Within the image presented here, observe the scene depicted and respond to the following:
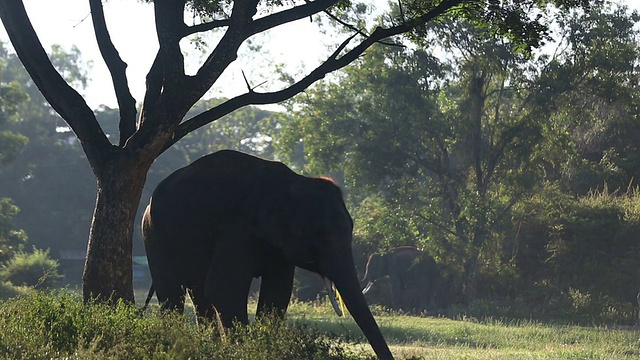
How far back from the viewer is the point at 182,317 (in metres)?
10.1

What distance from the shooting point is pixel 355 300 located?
10133 millimetres

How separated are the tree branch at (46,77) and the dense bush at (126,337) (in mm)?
2922

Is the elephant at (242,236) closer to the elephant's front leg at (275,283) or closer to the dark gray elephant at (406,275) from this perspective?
the elephant's front leg at (275,283)

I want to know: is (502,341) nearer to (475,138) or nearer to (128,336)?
(128,336)

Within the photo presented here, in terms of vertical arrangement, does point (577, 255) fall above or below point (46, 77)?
above

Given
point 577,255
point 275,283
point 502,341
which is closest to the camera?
point 275,283

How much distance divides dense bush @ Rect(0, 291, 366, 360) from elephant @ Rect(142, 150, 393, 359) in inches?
25.2

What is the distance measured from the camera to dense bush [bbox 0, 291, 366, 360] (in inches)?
350

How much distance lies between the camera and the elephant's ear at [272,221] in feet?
36.6

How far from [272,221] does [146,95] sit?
3.36 m

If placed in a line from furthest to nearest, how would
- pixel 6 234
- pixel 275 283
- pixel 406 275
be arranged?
pixel 6 234
pixel 406 275
pixel 275 283

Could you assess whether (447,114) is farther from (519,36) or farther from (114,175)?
(114,175)

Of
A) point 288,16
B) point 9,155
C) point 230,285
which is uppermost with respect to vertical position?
point 9,155

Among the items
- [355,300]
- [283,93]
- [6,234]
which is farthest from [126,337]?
[6,234]
